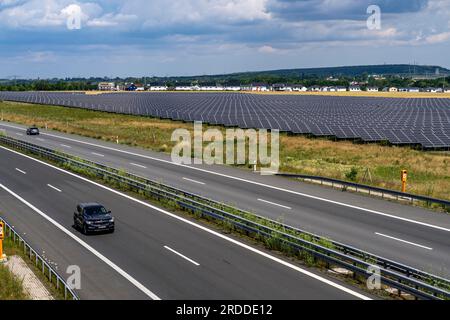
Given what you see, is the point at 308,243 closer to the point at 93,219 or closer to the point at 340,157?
the point at 93,219

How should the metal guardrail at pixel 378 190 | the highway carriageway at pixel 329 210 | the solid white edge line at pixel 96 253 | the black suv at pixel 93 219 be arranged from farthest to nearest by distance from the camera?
the metal guardrail at pixel 378 190 < the black suv at pixel 93 219 < the highway carriageway at pixel 329 210 < the solid white edge line at pixel 96 253

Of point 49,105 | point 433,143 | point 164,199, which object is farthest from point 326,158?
point 49,105

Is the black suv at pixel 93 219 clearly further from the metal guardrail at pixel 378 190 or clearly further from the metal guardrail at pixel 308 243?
the metal guardrail at pixel 378 190

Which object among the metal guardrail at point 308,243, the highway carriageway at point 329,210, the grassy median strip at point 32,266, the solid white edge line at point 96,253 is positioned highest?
the metal guardrail at point 308,243

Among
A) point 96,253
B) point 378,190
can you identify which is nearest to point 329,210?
→ point 378,190

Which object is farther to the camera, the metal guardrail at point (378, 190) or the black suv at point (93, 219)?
the metal guardrail at point (378, 190)

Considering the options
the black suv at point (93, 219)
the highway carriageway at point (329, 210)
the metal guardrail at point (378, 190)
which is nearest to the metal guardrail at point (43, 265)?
the black suv at point (93, 219)
